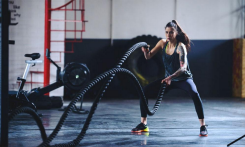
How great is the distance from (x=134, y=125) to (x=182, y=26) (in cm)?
581

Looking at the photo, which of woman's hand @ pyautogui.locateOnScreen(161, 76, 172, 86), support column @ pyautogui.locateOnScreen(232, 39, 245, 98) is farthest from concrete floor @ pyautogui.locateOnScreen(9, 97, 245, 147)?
support column @ pyautogui.locateOnScreen(232, 39, 245, 98)

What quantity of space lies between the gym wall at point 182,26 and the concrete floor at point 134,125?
3385mm

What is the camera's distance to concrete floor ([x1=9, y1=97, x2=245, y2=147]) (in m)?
4.13

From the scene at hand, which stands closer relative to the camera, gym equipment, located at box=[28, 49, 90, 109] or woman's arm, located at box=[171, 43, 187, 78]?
woman's arm, located at box=[171, 43, 187, 78]

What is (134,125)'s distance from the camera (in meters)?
5.38

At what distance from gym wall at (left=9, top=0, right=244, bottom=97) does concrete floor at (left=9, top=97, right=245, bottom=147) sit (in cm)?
338

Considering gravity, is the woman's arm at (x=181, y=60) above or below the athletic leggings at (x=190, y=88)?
above

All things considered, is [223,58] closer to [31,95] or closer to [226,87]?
[226,87]

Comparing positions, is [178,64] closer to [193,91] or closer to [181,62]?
[181,62]

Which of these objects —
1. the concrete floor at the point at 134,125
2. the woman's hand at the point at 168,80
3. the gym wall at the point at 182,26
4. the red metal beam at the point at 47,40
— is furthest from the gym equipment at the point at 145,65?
the woman's hand at the point at 168,80

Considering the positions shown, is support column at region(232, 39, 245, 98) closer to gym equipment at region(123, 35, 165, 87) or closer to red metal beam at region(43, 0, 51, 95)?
gym equipment at region(123, 35, 165, 87)

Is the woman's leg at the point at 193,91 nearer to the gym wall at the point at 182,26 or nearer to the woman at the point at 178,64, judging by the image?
the woman at the point at 178,64

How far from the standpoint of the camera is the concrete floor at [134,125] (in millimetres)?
4129

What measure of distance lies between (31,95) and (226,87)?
20.6ft
